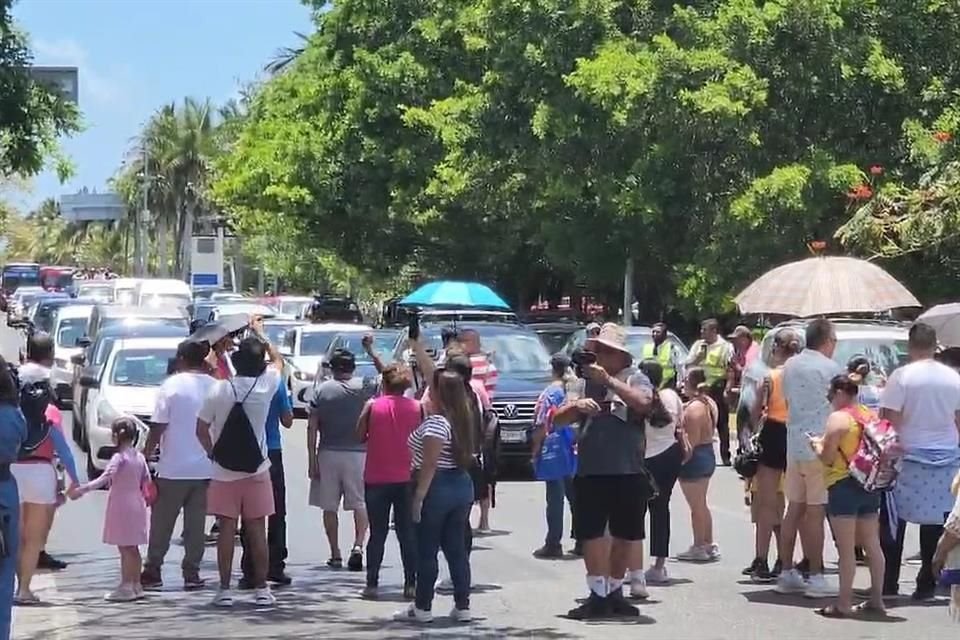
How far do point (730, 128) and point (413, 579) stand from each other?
57.7ft

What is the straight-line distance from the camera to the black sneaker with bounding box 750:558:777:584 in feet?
40.5

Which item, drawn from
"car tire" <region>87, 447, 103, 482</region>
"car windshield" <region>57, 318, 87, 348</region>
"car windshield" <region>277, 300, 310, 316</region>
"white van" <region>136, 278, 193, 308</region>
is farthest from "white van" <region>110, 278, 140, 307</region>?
"car tire" <region>87, 447, 103, 482</region>

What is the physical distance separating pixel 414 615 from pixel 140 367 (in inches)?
426

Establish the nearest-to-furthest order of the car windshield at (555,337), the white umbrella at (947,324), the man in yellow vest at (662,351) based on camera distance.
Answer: the white umbrella at (947,324)
the man in yellow vest at (662,351)
the car windshield at (555,337)

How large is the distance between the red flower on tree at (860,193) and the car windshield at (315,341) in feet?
29.9

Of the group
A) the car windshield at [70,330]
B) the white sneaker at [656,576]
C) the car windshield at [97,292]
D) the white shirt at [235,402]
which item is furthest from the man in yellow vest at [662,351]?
the car windshield at [97,292]

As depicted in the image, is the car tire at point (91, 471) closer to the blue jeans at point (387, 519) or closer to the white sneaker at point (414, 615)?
the blue jeans at point (387, 519)

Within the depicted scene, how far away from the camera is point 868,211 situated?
25.9 meters

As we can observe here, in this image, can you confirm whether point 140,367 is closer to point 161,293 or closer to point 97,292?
point 161,293

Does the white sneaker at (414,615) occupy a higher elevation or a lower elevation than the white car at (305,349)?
lower

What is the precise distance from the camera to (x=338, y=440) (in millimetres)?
12656

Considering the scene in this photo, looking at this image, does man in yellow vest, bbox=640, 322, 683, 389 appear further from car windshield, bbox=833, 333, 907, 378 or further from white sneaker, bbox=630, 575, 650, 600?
white sneaker, bbox=630, 575, 650, 600

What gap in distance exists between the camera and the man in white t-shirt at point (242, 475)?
36.6ft

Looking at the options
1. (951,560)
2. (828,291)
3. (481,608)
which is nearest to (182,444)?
(481,608)
